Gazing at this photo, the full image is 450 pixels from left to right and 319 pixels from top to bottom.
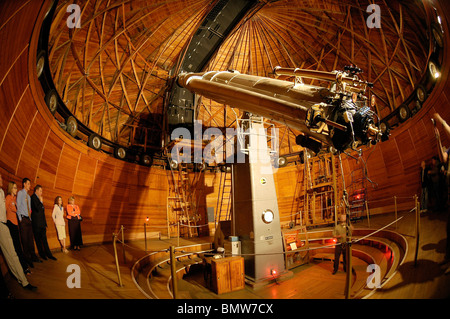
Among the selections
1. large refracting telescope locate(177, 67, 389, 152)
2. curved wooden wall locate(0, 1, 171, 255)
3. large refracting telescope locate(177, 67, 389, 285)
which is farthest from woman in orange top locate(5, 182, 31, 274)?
large refracting telescope locate(177, 67, 389, 152)

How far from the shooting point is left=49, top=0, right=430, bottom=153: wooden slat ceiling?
793cm

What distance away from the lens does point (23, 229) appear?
426 cm

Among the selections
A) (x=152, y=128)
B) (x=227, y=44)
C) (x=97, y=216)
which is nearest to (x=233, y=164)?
(x=97, y=216)

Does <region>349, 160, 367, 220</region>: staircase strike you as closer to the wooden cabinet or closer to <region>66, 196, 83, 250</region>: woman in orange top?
the wooden cabinet

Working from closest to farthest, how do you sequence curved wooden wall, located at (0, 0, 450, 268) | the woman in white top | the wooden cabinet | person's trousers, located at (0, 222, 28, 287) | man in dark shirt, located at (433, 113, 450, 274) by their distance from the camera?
man in dark shirt, located at (433, 113, 450, 274) → person's trousers, located at (0, 222, 28, 287) → curved wooden wall, located at (0, 0, 450, 268) → the wooden cabinet → the woman in white top

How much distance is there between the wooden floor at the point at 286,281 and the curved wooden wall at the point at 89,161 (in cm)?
178

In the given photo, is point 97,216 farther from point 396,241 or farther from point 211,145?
point 396,241

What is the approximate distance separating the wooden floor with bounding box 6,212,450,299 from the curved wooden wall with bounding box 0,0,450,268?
1782mm

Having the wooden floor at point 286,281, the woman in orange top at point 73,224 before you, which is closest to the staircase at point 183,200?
the wooden floor at point 286,281

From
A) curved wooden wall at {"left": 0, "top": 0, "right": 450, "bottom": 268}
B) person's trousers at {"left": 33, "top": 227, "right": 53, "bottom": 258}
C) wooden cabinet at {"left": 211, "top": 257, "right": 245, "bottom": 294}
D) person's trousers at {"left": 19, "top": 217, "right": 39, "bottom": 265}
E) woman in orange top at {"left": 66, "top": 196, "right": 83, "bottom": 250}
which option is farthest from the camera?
woman in orange top at {"left": 66, "top": 196, "right": 83, "bottom": 250}

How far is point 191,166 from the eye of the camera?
1249 cm

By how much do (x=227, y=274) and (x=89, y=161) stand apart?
6604 millimetres

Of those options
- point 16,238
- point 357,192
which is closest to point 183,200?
point 16,238

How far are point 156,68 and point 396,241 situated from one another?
11239 millimetres
